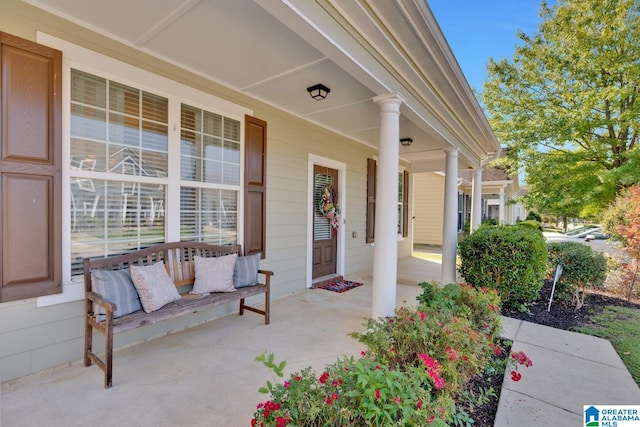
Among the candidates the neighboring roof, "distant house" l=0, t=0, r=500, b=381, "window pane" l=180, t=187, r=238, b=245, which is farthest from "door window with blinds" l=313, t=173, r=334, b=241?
the neighboring roof

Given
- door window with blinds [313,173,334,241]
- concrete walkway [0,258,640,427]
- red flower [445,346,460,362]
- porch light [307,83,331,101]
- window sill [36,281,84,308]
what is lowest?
concrete walkway [0,258,640,427]

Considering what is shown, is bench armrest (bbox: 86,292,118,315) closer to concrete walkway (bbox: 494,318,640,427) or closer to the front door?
concrete walkway (bbox: 494,318,640,427)

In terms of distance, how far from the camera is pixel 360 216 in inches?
251

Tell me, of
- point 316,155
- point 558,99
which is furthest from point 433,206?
point 316,155

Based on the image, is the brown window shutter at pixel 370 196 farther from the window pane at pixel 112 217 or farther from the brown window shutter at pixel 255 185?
the window pane at pixel 112 217

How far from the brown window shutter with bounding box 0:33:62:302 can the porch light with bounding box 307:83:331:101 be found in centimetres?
230

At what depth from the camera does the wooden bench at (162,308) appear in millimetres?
2209

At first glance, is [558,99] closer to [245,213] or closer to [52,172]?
[245,213]

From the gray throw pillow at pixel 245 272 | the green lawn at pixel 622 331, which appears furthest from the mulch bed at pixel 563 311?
the gray throw pillow at pixel 245 272

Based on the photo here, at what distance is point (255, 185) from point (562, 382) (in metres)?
3.61

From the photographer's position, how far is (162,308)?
257cm

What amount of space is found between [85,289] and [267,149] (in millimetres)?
2599

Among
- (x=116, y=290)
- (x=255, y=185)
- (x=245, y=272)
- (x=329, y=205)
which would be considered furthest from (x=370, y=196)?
(x=116, y=290)

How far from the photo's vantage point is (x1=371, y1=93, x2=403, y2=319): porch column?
128 inches
